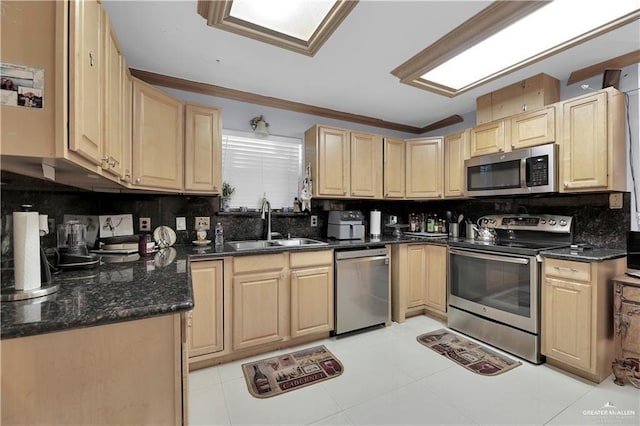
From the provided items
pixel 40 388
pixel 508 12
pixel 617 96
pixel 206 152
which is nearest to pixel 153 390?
pixel 40 388

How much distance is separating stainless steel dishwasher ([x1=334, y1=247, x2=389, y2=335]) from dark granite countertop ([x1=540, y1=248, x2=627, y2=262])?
1.32m

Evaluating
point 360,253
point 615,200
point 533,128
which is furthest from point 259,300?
point 615,200

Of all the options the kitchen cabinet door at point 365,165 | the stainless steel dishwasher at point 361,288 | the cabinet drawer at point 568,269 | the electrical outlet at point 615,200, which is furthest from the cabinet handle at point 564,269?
the kitchen cabinet door at point 365,165

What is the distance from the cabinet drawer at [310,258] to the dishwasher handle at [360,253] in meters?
0.09

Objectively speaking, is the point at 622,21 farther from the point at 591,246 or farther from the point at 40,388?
the point at 40,388

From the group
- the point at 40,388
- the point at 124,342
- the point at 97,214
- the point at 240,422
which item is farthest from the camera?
→ the point at 97,214

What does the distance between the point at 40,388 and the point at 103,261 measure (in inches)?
41.6

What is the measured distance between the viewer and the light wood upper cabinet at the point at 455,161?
9.87 ft

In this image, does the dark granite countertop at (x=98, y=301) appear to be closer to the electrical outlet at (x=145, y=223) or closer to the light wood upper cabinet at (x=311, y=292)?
the electrical outlet at (x=145, y=223)

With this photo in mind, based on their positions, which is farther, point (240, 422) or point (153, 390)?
point (240, 422)

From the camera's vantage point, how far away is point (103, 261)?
1705mm

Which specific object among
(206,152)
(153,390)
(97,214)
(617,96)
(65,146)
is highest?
(617,96)

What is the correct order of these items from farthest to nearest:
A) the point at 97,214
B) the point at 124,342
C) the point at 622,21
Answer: the point at 97,214 → the point at 622,21 → the point at 124,342

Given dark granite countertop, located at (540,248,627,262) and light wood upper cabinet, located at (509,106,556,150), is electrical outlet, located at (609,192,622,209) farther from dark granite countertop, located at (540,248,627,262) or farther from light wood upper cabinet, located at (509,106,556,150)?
light wood upper cabinet, located at (509,106,556,150)
